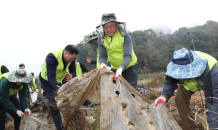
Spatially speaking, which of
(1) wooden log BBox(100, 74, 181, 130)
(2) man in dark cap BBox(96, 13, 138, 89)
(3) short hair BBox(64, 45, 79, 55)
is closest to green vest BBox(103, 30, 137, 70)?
(2) man in dark cap BBox(96, 13, 138, 89)

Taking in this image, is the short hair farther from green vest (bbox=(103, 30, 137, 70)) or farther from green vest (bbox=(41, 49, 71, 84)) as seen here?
green vest (bbox=(103, 30, 137, 70))

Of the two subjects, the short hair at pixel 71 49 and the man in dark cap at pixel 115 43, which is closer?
the man in dark cap at pixel 115 43

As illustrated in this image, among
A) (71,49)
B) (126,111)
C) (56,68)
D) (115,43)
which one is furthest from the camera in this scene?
(56,68)

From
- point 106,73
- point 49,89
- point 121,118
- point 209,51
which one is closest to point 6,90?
point 49,89

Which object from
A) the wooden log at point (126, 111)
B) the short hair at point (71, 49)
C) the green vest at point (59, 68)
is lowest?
the wooden log at point (126, 111)

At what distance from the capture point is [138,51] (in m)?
22.7

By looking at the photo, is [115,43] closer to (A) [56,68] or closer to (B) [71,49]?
(B) [71,49]

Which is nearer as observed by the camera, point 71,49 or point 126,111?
point 126,111

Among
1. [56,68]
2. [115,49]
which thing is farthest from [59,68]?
[115,49]

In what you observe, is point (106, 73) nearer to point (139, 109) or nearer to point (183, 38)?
point (139, 109)

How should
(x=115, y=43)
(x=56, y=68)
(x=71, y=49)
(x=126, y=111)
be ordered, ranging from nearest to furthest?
(x=126, y=111) < (x=115, y=43) < (x=71, y=49) < (x=56, y=68)

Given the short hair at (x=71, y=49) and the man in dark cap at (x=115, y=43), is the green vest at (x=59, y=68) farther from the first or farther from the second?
the man in dark cap at (x=115, y=43)

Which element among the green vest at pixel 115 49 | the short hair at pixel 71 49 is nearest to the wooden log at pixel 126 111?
the green vest at pixel 115 49

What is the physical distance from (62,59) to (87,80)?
986mm
